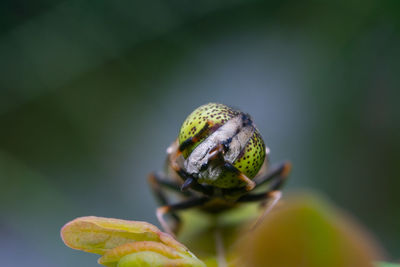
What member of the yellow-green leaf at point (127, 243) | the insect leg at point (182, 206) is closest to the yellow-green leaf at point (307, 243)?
the yellow-green leaf at point (127, 243)

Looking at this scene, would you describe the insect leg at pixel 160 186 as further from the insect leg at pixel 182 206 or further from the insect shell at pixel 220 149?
the insect shell at pixel 220 149

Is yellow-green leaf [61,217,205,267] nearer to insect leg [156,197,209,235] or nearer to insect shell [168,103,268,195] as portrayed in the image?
insect shell [168,103,268,195]

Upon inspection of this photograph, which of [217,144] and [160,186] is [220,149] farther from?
[160,186]

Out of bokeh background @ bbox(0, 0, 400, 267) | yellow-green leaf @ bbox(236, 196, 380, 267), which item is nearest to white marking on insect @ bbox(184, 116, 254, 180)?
yellow-green leaf @ bbox(236, 196, 380, 267)

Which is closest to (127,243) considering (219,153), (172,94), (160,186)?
(219,153)

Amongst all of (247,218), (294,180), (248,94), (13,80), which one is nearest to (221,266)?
(247,218)
